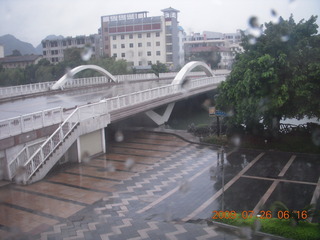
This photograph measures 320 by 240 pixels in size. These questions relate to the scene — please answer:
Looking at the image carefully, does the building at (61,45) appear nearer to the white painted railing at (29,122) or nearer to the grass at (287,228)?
the white painted railing at (29,122)

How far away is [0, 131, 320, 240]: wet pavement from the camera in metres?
7.90

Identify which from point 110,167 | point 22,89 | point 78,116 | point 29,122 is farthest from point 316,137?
point 22,89

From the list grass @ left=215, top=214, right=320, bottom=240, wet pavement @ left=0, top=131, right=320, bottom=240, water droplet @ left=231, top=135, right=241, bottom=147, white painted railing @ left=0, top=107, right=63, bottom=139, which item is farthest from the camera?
water droplet @ left=231, top=135, right=241, bottom=147

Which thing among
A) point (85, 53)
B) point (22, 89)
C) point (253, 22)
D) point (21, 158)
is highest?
point (85, 53)

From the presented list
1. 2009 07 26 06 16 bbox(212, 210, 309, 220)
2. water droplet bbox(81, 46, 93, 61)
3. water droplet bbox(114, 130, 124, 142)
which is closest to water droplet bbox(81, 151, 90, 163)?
water droplet bbox(114, 130, 124, 142)

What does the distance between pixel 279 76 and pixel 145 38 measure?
43363mm

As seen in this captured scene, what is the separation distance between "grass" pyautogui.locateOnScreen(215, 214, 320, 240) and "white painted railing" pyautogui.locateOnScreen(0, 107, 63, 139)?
803cm

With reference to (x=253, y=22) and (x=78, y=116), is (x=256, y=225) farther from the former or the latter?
(x=253, y=22)

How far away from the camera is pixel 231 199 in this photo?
9508mm

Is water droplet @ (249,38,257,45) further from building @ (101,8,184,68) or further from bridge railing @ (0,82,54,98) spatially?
building @ (101,8,184,68)

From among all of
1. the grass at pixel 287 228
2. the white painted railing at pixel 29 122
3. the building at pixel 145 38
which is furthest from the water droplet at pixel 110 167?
the building at pixel 145 38

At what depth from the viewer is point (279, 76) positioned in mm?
14227

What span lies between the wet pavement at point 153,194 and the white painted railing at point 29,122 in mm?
1838

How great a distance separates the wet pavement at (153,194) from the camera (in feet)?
25.9
